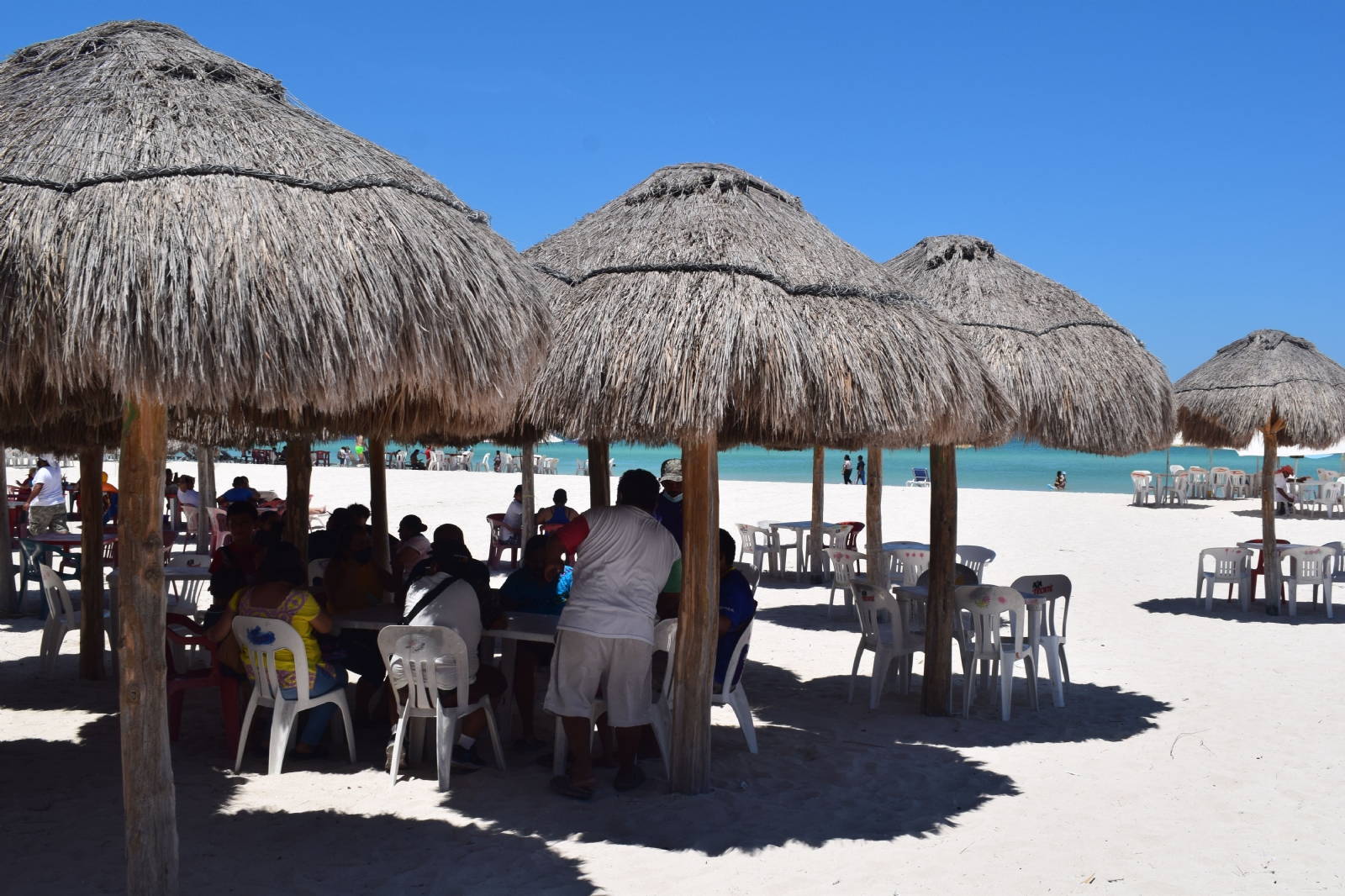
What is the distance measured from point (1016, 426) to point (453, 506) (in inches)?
737

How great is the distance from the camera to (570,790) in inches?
194

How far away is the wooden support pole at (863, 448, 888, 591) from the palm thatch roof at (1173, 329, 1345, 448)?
192 inches

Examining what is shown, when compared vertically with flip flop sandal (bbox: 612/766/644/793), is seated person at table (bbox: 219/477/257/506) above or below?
above

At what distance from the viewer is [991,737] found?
6.40 metres

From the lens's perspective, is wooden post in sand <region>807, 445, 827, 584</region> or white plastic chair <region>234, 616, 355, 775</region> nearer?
white plastic chair <region>234, 616, 355, 775</region>

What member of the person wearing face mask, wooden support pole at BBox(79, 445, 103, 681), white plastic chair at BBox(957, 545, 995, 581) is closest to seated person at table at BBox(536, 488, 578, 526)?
the person wearing face mask

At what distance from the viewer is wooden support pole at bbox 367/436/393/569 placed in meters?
8.41

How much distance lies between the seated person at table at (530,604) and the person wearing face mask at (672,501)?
2.63 ft

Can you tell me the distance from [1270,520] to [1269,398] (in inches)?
79.8

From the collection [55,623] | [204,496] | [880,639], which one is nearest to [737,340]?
[880,639]

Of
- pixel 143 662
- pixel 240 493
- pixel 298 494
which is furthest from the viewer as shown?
pixel 240 493

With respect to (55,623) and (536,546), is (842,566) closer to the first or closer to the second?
(536,546)

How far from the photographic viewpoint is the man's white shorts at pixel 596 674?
4828 mm

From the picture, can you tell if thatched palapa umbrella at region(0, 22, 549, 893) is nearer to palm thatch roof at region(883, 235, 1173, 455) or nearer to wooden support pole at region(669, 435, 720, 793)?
wooden support pole at region(669, 435, 720, 793)
